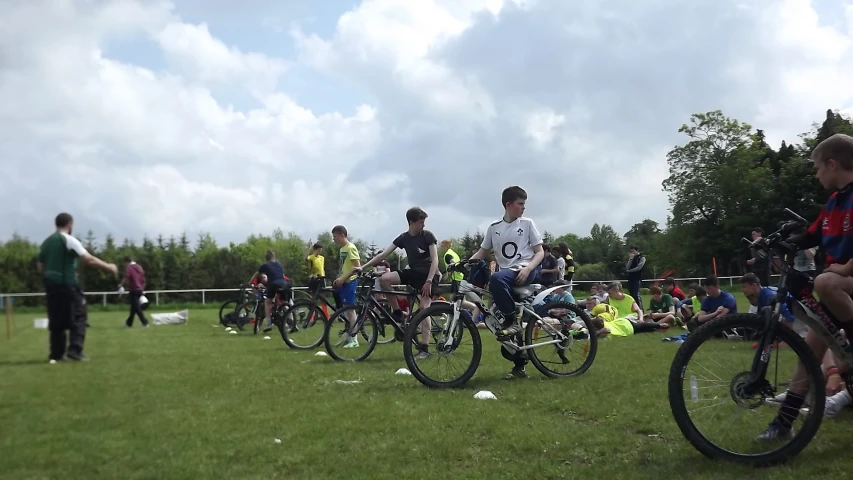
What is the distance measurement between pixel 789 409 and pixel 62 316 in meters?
8.32

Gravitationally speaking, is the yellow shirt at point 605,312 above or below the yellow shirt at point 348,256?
below

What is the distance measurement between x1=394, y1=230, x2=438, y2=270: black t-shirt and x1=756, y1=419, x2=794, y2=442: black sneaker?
215 inches

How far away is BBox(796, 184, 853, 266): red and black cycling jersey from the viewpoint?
4.05m

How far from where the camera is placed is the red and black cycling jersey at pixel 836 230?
4.05m

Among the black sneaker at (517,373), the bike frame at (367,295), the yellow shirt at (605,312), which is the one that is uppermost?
the bike frame at (367,295)

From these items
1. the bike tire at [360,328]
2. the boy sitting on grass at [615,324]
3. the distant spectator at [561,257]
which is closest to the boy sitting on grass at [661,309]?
the boy sitting on grass at [615,324]

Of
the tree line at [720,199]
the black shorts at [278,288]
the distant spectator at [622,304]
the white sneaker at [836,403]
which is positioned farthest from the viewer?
the tree line at [720,199]

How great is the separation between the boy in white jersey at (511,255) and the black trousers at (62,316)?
5342mm

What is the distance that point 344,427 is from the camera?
4918 millimetres

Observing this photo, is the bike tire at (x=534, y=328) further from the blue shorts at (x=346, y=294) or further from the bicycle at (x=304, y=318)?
the blue shorts at (x=346, y=294)

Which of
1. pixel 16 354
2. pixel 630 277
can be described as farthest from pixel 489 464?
pixel 630 277

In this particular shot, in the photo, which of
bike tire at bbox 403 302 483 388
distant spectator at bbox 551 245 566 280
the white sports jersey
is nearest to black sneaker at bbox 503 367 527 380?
bike tire at bbox 403 302 483 388

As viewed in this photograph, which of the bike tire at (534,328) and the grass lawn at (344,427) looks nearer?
the grass lawn at (344,427)

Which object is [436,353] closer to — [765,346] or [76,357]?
[765,346]
